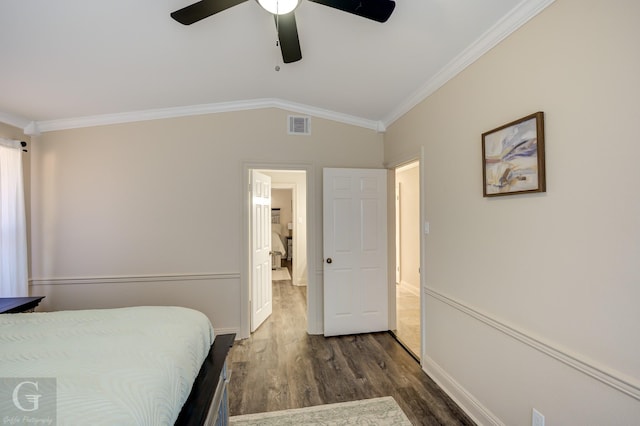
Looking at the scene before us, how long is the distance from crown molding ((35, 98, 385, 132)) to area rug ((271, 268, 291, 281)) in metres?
3.92

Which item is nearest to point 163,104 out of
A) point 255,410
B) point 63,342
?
point 63,342

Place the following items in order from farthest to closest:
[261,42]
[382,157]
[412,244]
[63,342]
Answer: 1. [412,244]
2. [382,157]
3. [261,42]
4. [63,342]

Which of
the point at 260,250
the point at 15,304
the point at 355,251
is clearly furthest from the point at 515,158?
the point at 15,304

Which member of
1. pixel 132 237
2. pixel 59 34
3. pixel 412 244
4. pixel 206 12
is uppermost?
pixel 59 34

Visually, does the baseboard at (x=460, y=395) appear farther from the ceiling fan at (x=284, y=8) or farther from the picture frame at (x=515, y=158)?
the ceiling fan at (x=284, y=8)

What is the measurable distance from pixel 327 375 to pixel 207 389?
4.72ft

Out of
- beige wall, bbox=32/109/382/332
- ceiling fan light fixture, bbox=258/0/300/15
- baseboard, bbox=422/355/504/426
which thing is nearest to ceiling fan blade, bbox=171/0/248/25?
ceiling fan light fixture, bbox=258/0/300/15

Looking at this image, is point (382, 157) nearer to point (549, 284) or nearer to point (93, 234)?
point (549, 284)

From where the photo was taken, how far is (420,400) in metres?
2.15

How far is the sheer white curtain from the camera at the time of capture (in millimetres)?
2678

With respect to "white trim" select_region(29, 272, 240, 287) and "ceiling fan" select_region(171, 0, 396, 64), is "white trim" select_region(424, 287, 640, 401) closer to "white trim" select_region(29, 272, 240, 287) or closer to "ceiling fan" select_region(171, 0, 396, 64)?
"ceiling fan" select_region(171, 0, 396, 64)

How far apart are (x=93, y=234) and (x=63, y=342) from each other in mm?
2202

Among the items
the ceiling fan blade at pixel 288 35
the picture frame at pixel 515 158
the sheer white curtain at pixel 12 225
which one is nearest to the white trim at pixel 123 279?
the sheer white curtain at pixel 12 225
